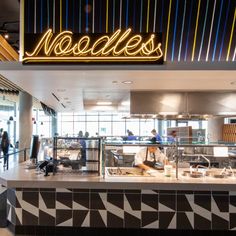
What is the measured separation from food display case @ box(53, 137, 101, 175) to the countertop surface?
0.21 m

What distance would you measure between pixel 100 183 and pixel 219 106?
9.52 ft

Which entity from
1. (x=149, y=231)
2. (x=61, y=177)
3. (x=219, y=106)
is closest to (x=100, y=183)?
(x=61, y=177)

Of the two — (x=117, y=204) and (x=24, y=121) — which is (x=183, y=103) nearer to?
(x=117, y=204)

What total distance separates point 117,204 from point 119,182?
32 centimetres

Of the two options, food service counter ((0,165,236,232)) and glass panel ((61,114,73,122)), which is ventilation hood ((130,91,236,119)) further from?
glass panel ((61,114,73,122))

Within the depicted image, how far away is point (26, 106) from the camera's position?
11352 mm

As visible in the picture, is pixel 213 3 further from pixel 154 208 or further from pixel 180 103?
pixel 154 208

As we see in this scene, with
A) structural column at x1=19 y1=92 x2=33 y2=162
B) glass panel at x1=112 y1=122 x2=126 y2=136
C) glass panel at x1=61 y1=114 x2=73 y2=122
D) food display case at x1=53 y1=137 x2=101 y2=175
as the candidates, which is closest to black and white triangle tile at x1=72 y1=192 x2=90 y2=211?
food display case at x1=53 y1=137 x2=101 y2=175

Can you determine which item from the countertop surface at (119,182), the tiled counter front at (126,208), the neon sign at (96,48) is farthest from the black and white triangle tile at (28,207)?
the neon sign at (96,48)

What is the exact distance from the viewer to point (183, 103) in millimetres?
5531

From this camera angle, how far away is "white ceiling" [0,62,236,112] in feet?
12.8

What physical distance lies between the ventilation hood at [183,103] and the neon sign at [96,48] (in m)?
1.64

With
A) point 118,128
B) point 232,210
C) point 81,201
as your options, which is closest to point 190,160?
point 232,210

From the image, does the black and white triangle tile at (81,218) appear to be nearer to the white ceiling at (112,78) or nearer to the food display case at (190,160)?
the food display case at (190,160)
